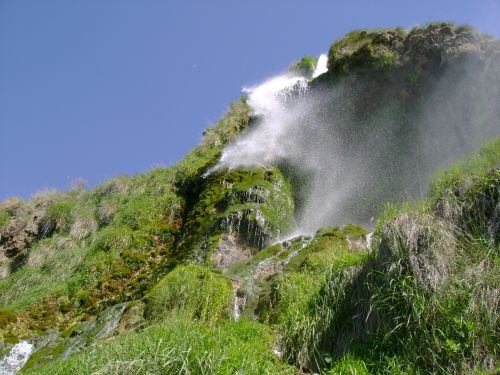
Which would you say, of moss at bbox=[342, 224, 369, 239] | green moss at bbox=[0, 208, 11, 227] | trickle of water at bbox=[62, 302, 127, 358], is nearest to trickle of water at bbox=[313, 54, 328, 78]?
moss at bbox=[342, 224, 369, 239]

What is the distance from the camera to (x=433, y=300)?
5.34 metres

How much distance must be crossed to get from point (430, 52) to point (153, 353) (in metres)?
14.4

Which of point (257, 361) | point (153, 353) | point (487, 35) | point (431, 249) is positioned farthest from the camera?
point (487, 35)

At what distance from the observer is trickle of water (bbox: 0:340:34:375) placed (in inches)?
366

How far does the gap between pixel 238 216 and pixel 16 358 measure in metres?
6.35

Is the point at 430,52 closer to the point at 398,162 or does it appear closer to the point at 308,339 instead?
the point at 398,162

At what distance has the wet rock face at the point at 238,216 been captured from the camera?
41.3ft

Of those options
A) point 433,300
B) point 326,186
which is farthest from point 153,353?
point 326,186

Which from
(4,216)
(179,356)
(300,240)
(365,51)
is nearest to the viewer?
(179,356)

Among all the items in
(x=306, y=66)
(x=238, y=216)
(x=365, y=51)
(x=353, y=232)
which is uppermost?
(x=306, y=66)

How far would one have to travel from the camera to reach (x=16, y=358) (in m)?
9.63

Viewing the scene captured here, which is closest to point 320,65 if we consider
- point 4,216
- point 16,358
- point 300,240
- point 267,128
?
point 267,128

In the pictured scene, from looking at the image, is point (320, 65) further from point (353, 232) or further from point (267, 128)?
point (353, 232)

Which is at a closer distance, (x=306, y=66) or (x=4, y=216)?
(x=4, y=216)
